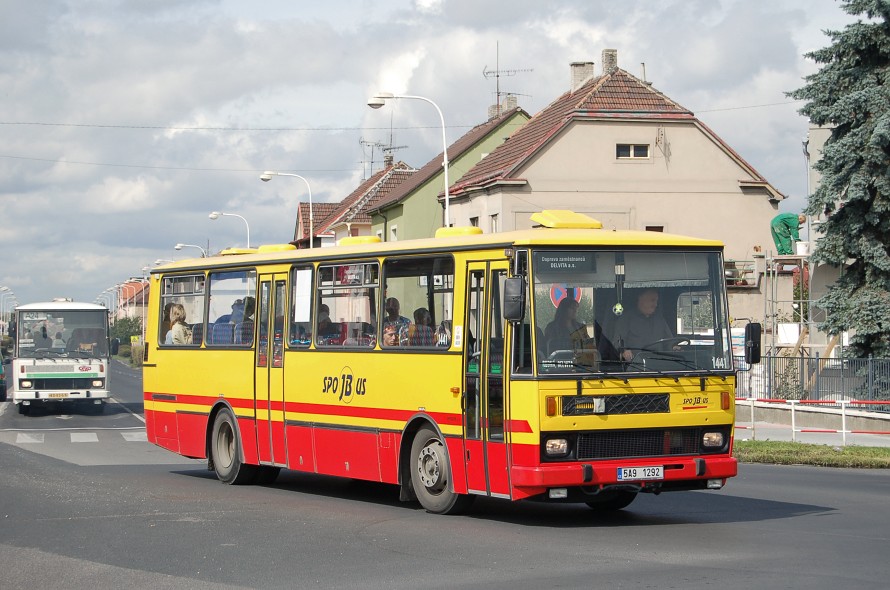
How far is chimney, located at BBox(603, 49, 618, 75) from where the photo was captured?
177 feet

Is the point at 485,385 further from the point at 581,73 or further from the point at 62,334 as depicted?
the point at 581,73

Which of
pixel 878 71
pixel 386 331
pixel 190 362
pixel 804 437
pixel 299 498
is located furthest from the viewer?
pixel 878 71

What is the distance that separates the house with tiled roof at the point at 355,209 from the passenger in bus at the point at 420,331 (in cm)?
5258

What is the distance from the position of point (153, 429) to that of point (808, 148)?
46071 millimetres

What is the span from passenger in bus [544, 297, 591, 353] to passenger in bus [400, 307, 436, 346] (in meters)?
1.78

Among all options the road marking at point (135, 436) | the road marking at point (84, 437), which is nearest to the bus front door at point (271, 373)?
the road marking at point (135, 436)

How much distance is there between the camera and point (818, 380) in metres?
31.0

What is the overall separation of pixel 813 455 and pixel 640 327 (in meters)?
10.5

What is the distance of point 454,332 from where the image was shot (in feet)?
43.5

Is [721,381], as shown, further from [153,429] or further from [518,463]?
[153,429]

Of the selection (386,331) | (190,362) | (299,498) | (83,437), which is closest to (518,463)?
(386,331)

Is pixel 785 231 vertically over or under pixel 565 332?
over

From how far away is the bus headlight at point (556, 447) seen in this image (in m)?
12.0

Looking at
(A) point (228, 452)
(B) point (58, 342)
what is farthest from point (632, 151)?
(A) point (228, 452)
